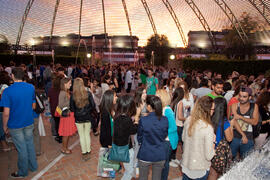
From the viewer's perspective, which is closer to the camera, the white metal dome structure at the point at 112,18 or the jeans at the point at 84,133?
the jeans at the point at 84,133

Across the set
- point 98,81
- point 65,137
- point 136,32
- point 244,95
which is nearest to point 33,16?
point 136,32

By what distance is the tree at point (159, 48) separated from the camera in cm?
2123

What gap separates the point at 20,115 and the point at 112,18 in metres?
18.6

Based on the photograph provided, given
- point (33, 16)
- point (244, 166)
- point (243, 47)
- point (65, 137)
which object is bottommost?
point (65, 137)

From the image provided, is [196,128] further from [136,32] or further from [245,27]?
[136,32]

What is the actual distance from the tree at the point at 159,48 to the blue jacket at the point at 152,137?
19.1 metres

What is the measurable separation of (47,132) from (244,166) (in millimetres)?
6357

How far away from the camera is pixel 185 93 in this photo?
4.85 m

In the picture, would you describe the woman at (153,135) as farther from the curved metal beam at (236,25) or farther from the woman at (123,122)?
the curved metal beam at (236,25)

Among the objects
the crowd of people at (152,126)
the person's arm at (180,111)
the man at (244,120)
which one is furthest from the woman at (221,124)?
the person's arm at (180,111)

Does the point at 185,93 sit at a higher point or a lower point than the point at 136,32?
lower

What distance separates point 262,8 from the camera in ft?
50.1

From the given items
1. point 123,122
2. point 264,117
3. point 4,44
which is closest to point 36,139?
point 123,122

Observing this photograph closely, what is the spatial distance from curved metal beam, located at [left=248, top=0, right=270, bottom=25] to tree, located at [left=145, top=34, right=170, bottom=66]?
8739mm
